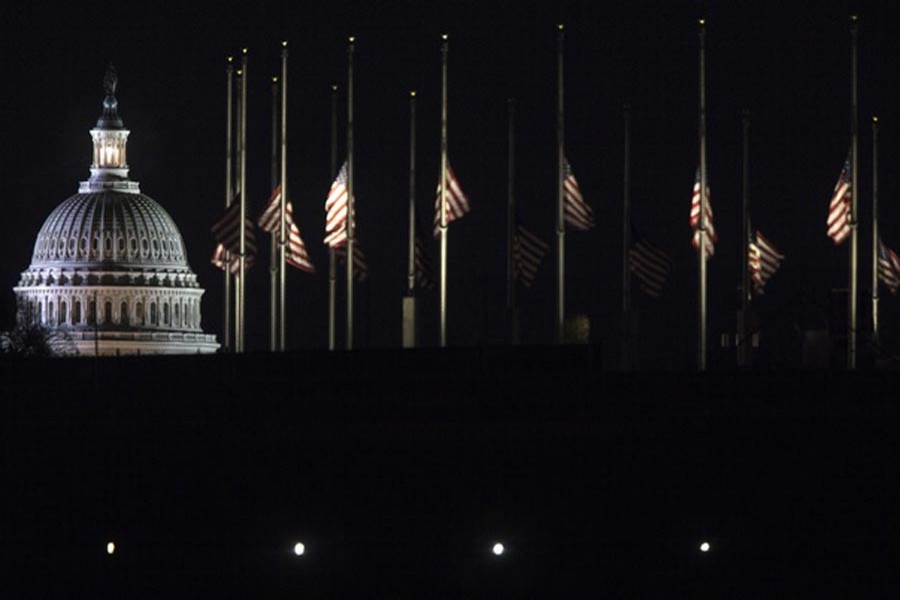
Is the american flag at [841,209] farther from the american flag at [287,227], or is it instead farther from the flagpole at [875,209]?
the american flag at [287,227]

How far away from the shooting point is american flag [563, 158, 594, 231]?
103 meters

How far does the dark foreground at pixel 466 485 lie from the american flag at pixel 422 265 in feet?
59.5

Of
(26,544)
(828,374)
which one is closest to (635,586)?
(828,374)

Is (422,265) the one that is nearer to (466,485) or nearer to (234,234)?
(234,234)

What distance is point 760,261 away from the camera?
4577 inches

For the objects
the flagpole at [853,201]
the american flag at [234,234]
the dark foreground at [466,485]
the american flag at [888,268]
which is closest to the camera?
the dark foreground at [466,485]

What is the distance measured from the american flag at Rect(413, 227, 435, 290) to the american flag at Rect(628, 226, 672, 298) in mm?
5889

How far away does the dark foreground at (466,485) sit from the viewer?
262 feet

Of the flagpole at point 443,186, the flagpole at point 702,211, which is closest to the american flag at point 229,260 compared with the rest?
the flagpole at point 443,186

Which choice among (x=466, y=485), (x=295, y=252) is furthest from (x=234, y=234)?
(x=466, y=485)

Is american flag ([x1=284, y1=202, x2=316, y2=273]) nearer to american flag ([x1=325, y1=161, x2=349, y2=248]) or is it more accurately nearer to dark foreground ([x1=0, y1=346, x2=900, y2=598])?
american flag ([x1=325, y1=161, x2=349, y2=248])

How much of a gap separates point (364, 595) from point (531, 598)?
3.48 m

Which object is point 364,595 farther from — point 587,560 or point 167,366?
point 167,366

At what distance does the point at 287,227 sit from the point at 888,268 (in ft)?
56.8
